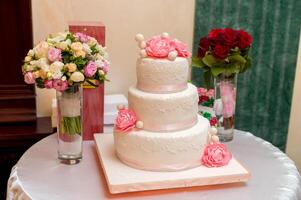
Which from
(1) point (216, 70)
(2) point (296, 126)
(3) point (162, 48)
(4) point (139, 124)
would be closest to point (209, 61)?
(1) point (216, 70)

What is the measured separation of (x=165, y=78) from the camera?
1.69 metres

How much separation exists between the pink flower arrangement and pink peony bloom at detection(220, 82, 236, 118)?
17.1 inches

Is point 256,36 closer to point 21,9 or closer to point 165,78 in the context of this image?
point 165,78

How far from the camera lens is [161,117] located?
1687 mm

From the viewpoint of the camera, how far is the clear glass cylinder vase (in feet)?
6.87

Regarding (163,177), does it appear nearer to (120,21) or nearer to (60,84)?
(60,84)

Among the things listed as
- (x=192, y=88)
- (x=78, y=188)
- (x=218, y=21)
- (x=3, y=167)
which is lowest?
(x=3, y=167)

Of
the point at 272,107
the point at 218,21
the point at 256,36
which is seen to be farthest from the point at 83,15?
the point at 272,107

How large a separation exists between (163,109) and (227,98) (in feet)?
1.76

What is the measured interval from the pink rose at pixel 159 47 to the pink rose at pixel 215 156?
417 mm

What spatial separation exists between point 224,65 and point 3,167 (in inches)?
48.0

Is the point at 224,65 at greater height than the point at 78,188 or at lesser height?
greater

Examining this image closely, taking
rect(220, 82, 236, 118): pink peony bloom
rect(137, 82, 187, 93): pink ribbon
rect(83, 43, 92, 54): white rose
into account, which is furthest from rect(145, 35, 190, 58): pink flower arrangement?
rect(220, 82, 236, 118): pink peony bloom

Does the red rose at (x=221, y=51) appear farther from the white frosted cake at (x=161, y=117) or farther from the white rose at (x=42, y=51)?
the white rose at (x=42, y=51)
